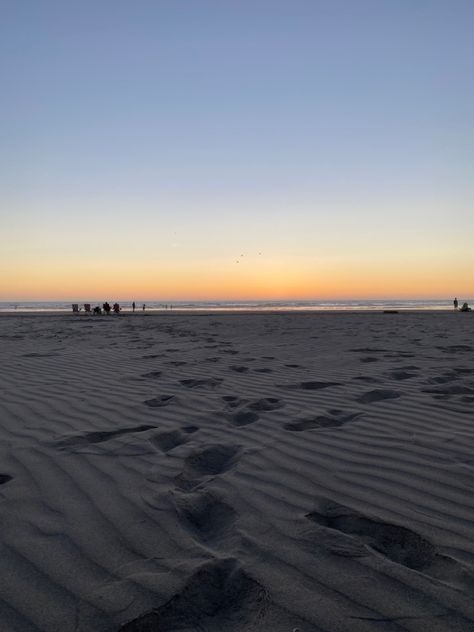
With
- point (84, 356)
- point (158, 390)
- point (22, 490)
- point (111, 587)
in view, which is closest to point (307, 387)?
point (158, 390)

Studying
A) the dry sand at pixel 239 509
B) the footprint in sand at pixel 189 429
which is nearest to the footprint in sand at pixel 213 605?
the dry sand at pixel 239 509

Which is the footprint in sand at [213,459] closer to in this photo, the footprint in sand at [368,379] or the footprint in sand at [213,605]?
the footprint in sand at [213,605]

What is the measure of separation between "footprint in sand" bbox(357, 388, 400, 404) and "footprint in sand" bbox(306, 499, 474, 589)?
7.62 feet

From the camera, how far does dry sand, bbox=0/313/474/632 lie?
1.79 metres

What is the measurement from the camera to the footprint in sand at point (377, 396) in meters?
4.79

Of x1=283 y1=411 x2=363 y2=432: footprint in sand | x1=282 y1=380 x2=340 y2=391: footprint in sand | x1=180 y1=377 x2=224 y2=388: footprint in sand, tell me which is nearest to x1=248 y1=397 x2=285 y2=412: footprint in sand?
x1=283 y1=411 x2=363 y2=432: footprint in sand

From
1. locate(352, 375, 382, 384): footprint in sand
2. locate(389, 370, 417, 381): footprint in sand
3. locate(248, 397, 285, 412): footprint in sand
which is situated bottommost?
locate(248, 397, 285, 412): footprint in sand

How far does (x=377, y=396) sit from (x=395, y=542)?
9.15 feet

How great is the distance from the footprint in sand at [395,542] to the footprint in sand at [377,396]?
2.32 metres

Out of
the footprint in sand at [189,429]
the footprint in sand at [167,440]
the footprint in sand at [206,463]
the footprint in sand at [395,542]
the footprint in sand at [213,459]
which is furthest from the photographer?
the footprint in sand at [189,429]

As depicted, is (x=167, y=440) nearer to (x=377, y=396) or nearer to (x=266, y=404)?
(x=266, y=404)

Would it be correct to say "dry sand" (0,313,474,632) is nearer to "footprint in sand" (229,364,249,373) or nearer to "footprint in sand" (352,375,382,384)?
"footprint in sand" (352,375,382,384)

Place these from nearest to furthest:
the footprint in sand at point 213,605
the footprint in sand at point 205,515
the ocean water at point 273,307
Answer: the footprint in sand at point 213,605, the footprint in sand at point 205,515, the ocean water at point 273,307

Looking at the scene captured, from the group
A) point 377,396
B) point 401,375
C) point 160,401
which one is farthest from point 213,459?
point 401,375
